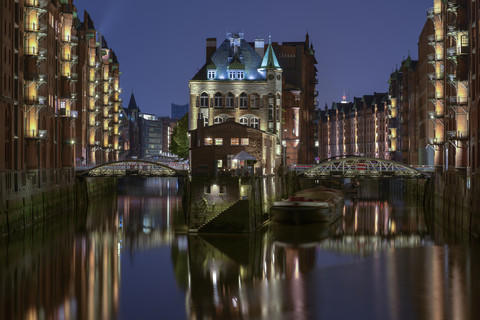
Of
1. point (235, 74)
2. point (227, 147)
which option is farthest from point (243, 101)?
point (227, 147)

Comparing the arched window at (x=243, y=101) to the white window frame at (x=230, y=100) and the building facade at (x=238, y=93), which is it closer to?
the building facade at (x=238, y=93)

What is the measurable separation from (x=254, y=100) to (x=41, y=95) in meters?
25.6

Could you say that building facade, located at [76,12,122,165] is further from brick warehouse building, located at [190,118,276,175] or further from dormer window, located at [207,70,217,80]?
brick warehouse building, located at [190,118,276,175]

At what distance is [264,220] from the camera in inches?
2366

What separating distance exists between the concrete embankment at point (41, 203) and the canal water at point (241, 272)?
1.32 metres

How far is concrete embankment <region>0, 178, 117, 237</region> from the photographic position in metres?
50.1

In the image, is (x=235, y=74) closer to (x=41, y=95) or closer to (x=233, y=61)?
(x=233, y=61)

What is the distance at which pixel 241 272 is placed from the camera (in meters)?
40.7

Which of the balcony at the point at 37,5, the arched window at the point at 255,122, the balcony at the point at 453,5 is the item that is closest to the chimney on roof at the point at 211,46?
the arched window at the point at 255,122

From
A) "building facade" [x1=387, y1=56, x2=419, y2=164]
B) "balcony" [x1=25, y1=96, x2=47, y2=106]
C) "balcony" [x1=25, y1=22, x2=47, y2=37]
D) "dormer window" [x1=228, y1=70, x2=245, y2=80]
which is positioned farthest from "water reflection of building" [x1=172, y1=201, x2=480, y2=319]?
"building facade" [x1=387, y1=56, x2=419, y2=164]

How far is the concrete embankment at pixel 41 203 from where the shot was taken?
50.1m

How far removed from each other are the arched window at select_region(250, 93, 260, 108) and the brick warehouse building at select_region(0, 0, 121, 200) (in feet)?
68.2

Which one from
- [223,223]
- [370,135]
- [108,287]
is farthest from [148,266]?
[370,135]

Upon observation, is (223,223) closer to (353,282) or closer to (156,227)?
(156,227)
